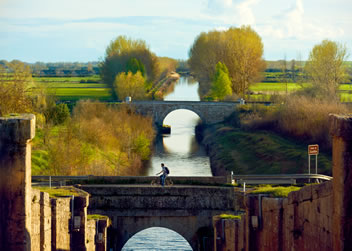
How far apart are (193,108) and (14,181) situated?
89921 millimetres

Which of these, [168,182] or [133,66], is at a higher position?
[133,66]

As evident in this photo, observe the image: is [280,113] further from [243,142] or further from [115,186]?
[115,186]

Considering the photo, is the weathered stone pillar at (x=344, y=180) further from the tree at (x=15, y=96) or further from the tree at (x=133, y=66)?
the tree at (x=133, y=66)

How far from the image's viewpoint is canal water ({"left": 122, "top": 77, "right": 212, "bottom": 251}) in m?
41.8

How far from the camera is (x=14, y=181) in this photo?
57.8 ft

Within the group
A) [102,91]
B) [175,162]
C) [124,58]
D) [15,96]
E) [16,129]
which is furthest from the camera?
[102,91]

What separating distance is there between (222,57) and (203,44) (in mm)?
15909

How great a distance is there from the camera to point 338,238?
16.2m

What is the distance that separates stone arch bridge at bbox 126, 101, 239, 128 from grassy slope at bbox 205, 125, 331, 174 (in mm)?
17299

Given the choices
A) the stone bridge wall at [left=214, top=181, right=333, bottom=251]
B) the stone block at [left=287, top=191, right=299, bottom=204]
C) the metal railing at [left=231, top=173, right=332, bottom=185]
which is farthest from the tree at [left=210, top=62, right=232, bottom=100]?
the stone block at [left=287, top=191, right=299, bottom=204]

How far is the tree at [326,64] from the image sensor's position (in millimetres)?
92875

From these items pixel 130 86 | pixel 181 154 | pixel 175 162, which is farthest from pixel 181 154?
pixel 130 86

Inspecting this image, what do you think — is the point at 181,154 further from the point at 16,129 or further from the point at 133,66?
the point at 16,129

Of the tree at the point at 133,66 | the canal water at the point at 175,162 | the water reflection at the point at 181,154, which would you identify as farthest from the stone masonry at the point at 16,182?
the tree at the point at 133,66
